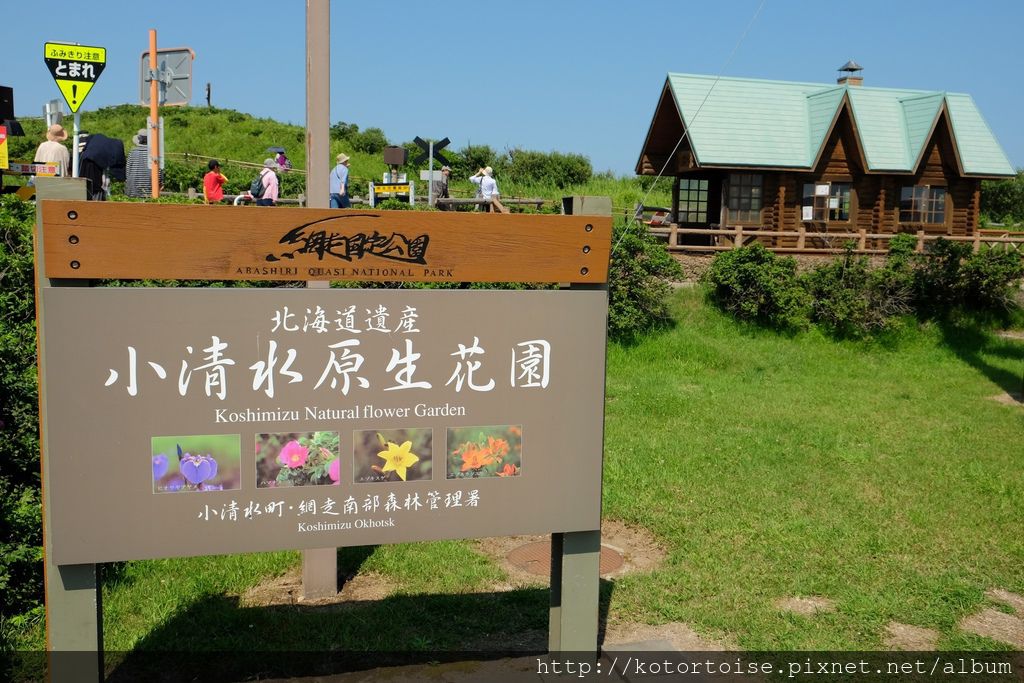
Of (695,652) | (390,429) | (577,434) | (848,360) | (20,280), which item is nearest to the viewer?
(390,429)

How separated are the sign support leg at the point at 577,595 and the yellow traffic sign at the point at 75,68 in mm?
10419

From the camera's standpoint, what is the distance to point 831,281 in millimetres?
16375

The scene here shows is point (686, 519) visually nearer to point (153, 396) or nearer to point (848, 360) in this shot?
point (153, 396)

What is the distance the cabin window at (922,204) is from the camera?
23.7 m

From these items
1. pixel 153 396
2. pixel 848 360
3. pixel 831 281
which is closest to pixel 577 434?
pixel 153 396

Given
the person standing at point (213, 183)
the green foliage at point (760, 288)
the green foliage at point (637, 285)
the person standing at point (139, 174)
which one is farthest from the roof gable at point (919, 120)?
the person standing at point (139, 174)

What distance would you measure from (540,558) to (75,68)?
9554 mm

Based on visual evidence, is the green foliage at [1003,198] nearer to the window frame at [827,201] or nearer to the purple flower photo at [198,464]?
the window frame at [827,201]

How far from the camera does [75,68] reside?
474 inches

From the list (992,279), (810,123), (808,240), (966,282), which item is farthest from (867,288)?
(810,123)

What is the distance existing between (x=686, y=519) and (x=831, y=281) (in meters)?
10.6

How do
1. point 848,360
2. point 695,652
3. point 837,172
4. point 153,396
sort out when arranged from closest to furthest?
point 153,396 < point 695,652 < point 848,360 < point 837,172

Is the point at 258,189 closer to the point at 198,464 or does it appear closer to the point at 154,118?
the point at 154,118

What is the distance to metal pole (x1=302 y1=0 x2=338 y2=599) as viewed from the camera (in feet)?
17.3
